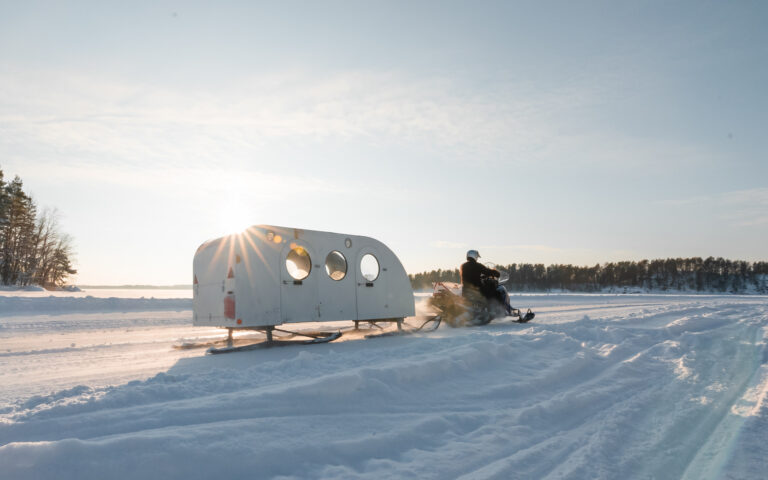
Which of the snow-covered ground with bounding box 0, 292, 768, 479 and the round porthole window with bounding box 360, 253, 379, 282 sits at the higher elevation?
the round porthole window with bounding box 360, 253, 379, 282

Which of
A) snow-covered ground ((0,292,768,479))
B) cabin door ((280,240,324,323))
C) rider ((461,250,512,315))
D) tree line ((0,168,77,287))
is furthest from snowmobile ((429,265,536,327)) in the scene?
tree line ((0,168,77,287))

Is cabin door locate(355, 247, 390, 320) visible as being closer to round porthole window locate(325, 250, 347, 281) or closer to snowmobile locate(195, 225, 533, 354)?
snowmobile locate(195, 225, 533, 354)

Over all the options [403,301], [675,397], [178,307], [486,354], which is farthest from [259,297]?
[178,307]

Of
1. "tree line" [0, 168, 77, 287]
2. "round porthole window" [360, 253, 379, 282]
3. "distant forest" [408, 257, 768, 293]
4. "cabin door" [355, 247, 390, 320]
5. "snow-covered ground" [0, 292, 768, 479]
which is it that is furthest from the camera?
"distant forest" [408, 257, 768, 293]

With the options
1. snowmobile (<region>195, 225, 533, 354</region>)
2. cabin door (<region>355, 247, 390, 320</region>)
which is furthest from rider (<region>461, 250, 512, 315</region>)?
cabin door (<region>355, 247, 390, 320</region>)

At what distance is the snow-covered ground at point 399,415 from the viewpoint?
9.63 ft

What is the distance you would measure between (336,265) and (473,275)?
13.6ft

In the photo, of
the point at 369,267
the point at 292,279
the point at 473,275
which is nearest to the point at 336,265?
the point at 369,267

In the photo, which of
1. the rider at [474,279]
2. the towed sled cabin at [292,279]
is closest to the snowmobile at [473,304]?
the rider at [474,279]

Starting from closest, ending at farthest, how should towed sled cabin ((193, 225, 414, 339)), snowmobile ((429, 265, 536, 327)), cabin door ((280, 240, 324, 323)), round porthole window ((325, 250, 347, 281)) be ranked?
towed sled cabin ((193, 225, 414, 339))
cabin door ((280, 240, 324, 323))
round porthole window ((325, 250, 347, 281))
snowmobile ((429, 265, 536, 327))

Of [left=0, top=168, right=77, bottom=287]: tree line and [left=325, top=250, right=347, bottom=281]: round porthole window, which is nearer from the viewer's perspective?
[left=325, top=250, right=347, bottom=281]: round porthole window

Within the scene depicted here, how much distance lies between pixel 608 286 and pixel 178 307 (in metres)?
64.3

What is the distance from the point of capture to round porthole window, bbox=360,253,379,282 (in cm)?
966

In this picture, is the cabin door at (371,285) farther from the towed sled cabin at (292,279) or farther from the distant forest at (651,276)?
the distant forest at (651,276)
